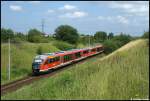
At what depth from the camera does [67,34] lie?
309 feet

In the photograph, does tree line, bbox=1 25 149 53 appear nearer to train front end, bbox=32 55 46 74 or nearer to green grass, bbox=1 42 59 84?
green grass, bbox=1 42 59 84

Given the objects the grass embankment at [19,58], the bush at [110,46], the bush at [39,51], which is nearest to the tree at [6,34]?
the grass embankment at [19,58]

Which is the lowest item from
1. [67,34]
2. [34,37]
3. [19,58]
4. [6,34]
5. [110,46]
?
[19,58]

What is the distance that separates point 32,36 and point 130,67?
7087 cm

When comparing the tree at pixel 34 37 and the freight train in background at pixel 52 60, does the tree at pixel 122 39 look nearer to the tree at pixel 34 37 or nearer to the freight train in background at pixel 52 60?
the tree at pixel 34 37

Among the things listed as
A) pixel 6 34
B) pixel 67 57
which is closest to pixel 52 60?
pixel 67 57

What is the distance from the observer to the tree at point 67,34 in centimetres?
9256

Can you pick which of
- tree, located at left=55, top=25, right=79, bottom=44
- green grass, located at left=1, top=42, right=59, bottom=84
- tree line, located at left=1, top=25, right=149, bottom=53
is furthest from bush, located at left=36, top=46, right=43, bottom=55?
tree, located at left=55, top=25, right=79, bottom=44

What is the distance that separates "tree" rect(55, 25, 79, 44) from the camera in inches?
3644

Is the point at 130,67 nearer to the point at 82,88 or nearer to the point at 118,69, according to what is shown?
the point at 118,69

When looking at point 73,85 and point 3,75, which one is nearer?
point 73,85

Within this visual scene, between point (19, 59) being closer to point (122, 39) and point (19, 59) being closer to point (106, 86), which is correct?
point (122, 39)

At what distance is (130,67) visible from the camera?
12.4 meters

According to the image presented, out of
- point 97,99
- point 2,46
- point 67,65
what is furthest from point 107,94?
point 2,46
